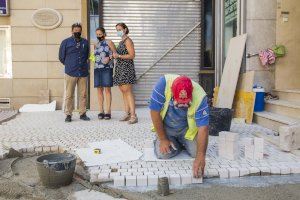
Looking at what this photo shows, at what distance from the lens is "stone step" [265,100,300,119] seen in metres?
6.55

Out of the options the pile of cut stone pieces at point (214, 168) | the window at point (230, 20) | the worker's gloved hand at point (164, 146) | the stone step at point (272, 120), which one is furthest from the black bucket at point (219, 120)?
the window at point (230, 20)

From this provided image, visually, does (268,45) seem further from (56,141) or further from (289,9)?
(56,141)

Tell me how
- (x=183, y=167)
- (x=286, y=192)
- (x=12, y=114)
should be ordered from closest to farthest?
(x=286, y=192), (x=183, y=167), (x=12, y=114)

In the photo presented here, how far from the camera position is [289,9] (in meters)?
7.67

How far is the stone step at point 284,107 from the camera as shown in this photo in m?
6.55

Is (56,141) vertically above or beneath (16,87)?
beneath

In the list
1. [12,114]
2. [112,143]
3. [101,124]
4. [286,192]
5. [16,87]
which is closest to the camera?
[286,192]

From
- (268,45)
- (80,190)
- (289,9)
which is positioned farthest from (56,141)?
(289,9)

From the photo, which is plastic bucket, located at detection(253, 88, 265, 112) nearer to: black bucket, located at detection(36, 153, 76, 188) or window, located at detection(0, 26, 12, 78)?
black bucket, located at detection(36, 153, 76, 188)

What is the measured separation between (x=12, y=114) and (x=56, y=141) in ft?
11.4

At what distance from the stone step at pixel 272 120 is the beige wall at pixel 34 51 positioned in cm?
514

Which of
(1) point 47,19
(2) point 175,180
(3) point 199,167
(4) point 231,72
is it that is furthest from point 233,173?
(1) point 47,19

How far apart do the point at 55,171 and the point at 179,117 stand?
155cm

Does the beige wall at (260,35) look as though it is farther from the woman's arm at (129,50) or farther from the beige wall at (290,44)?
the woman's arm at (129,50)
